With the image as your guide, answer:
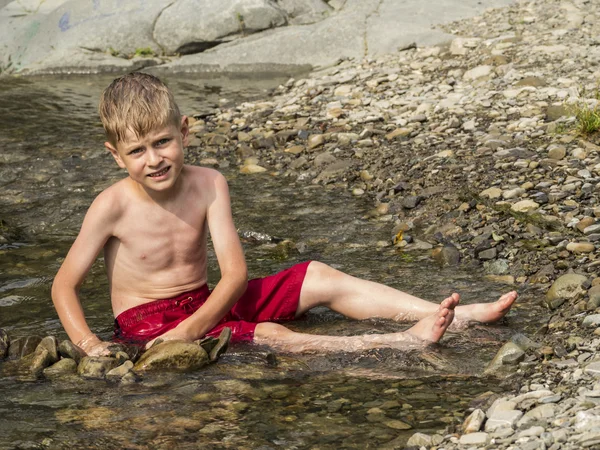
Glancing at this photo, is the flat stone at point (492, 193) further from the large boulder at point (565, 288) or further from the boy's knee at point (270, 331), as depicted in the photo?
the boy's knee at point (270, 331)

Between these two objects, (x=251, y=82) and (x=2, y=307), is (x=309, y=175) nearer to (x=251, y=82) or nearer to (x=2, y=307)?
(x=2, y=307)

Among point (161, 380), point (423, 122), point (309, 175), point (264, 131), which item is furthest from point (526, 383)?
point (264, 131)

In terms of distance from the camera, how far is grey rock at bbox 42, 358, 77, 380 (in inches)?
169

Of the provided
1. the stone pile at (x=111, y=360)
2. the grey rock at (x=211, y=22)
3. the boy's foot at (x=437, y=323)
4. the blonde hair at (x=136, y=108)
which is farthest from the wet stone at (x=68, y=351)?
the grey rock at (x=211, y=22)

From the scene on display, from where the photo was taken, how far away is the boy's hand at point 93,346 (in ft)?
14.6

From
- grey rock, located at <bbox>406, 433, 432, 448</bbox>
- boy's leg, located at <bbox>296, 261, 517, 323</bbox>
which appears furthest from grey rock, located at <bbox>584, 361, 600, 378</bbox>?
boy's leg, located at <bbox>296, 261, 517, 323</bbox>

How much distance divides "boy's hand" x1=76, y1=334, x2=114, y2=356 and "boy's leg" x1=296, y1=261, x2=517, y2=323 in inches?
43.1

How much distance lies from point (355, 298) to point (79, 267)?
144 cm

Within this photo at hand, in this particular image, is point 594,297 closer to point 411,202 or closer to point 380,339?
point 380,339

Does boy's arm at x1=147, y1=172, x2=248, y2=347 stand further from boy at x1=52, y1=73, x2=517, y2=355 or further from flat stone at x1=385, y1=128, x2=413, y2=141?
flat stone at x1=385, y1=128, x2=413, y2=141

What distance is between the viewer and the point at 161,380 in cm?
419

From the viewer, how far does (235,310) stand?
5047 millimetres

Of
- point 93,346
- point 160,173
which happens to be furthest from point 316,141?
point 93,346

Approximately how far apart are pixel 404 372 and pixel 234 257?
42.7 inches
